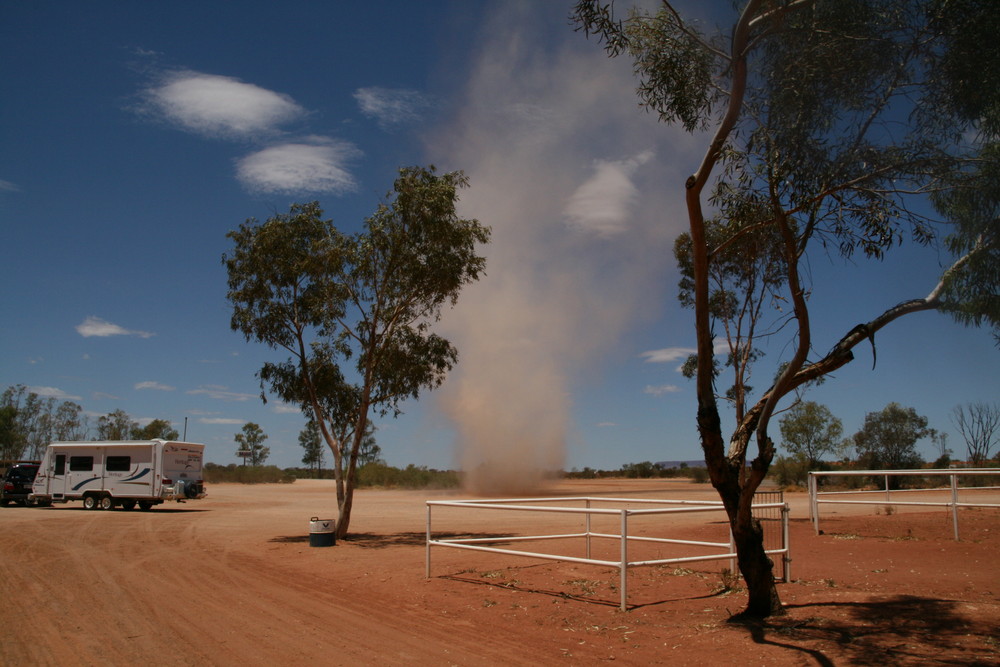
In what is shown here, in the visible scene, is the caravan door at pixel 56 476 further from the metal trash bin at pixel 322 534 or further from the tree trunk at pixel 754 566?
the tree trunk at pixel 754 566

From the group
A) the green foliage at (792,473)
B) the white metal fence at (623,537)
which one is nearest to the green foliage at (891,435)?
the green foliage at (792,473)

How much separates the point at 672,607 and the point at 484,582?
3.56 meters

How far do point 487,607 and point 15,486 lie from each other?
41.5 m

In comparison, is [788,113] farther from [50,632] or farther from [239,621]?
[50,632]

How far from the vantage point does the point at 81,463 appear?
124ft

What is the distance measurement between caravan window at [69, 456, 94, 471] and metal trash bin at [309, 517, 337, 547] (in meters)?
23.8

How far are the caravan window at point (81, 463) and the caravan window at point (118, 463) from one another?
3.14ft

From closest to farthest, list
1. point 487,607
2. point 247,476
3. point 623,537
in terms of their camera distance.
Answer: point 623,537
point 487,607
point 247,476

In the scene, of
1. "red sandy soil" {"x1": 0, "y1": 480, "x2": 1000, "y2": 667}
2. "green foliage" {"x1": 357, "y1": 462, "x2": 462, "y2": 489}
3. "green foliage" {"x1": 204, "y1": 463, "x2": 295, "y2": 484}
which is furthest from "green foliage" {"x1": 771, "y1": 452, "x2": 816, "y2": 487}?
"green foliage" {"x1": 204, "y1": 463, "x2": 295, "y2": 484}

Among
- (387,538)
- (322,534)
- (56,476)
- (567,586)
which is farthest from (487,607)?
(56,476)

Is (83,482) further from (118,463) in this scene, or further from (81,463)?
(118,463)

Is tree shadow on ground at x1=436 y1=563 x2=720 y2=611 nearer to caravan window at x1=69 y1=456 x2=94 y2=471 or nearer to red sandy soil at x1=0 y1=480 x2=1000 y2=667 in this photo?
red sandy soil at x1=0 y1=480 x2=1000 y2=667

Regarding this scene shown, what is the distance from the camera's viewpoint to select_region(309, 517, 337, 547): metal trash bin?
764 inches

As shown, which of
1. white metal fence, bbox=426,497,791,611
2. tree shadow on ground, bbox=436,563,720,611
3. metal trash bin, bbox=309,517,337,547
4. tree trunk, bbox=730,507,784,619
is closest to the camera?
tree trunk, bbox=730,507,784,619
